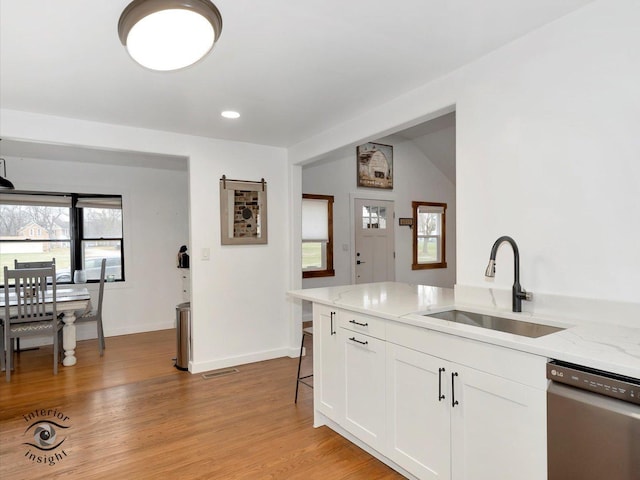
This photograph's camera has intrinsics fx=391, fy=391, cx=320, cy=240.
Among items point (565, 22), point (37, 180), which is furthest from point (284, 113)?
point (37, 180)

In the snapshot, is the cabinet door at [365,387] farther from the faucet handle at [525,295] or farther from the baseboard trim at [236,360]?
the baseboard trim at [236,360]

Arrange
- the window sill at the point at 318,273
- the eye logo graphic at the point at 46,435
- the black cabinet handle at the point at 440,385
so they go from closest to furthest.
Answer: the black cabinet handle at the point at 440,385 → the eye logo graphic at the point at 46,435 → the window sill at the point at 318,273

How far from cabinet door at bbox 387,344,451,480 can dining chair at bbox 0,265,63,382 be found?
3441mm

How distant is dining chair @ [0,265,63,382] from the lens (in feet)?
12.2

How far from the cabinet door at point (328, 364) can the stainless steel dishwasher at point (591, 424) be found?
132 centimetres

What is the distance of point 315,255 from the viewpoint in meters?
6.07

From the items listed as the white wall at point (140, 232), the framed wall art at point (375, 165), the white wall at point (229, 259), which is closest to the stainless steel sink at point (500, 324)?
the white wall at point (229, 259)

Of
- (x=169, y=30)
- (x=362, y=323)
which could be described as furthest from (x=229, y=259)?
(x=169, y=30)

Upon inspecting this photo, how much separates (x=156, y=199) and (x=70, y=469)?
4.12 meters

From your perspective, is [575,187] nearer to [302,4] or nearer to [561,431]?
[561,431]

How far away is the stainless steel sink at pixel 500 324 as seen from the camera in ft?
6.04

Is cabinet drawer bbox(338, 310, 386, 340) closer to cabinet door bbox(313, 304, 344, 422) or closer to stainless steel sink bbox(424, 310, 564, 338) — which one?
cabinet door bbox(313, 304, 344, 422)

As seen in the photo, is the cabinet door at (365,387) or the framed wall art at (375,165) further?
the framed wall art at (375,165)

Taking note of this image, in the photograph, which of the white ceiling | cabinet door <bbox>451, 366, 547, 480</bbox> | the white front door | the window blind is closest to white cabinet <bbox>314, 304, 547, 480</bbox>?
cabinet door <bbox>451, 366, 547, 480</bbox>
